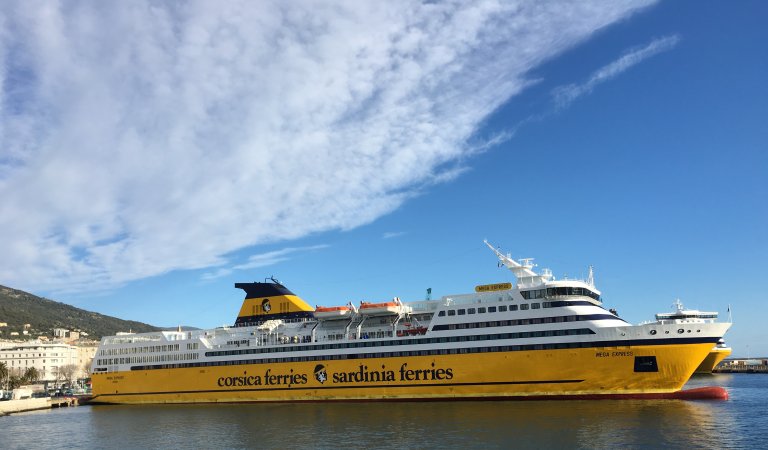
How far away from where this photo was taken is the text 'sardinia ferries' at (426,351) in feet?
122

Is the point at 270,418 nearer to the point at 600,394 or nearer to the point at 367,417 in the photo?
the point at 367,417

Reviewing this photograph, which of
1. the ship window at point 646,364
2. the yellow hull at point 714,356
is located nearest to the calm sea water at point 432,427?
the ship window at point 646,364

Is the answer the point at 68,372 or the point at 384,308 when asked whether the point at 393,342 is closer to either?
the point at 384,308

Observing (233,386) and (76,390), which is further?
(76,390)

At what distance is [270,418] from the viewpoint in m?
38.6

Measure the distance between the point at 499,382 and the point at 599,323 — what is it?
25.6 feet

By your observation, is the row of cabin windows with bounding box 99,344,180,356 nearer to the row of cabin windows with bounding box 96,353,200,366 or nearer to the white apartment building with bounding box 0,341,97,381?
the row of cabin windows with bounding box 96,353,200,366

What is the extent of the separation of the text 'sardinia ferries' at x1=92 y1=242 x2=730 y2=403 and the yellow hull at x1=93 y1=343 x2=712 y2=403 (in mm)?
74

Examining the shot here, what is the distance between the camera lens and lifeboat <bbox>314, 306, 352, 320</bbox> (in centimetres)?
4803

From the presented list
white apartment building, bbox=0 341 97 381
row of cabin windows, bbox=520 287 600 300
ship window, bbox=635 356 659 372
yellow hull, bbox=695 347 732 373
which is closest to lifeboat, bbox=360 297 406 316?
row of cabin windows, bbox=520 287 600 300

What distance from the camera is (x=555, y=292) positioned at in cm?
3978

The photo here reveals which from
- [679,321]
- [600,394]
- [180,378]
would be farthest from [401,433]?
[180,378]

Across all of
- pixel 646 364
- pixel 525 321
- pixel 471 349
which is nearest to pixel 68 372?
pixel 471 349

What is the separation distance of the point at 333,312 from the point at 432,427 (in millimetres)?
19405
